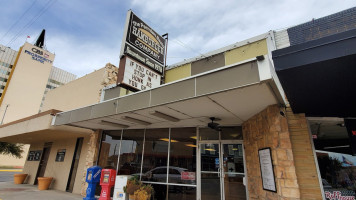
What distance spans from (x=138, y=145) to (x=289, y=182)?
6.16 metres

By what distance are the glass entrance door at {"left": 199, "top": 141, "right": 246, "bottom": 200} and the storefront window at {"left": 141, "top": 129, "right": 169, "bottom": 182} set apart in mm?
1604

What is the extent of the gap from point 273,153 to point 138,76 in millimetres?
4955

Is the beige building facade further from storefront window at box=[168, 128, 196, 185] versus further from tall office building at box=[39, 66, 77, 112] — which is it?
tall office building at box=[39, 66, 77, 112]

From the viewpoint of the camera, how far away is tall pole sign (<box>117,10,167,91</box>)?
21.8 feet

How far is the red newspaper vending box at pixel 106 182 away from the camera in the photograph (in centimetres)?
764

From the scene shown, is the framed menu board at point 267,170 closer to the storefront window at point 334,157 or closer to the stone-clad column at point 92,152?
the storefront window at point 334,157

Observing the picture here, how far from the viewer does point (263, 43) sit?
281 inches

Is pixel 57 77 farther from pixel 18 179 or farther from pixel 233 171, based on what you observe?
pixel 233 171

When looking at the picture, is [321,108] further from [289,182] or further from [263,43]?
A: [263,43]

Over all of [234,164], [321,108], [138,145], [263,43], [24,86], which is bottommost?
[234,164]

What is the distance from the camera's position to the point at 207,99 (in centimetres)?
473

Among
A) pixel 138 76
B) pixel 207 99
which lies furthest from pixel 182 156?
pixel 207 99

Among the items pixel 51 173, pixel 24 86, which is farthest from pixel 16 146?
pixel 24 86

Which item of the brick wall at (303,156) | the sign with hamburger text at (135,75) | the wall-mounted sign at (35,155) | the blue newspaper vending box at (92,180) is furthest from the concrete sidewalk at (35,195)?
the brick wall at (303,156)
